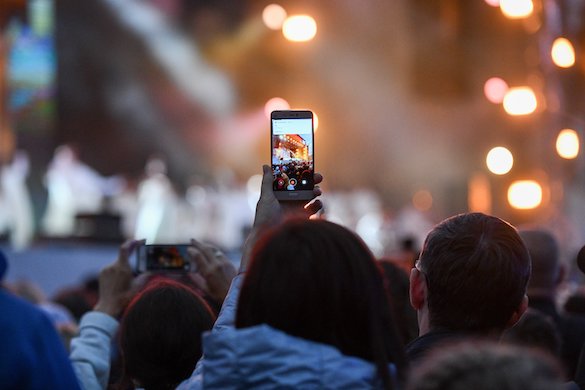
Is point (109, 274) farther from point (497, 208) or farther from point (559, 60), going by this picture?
point (497, 208)

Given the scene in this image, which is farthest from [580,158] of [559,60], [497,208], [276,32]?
[276,32]

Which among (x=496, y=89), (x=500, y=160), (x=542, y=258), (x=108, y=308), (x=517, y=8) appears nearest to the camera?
(x=108, y=308)

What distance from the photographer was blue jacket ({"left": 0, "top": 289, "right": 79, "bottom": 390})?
6.21 ft

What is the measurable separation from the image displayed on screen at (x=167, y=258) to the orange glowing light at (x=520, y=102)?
290 inches

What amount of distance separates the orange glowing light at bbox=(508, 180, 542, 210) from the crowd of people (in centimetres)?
748

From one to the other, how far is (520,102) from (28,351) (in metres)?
8.75

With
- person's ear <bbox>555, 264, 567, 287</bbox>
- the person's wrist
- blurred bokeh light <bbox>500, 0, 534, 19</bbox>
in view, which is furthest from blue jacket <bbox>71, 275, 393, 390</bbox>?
blurred bokeh light <bbox>500, 0, 534, 19</bbox>

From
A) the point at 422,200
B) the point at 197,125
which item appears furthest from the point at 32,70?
the point at 422,200

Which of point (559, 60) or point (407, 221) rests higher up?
point (559, 60)

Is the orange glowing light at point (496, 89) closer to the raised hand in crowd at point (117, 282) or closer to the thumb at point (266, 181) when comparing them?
the raised hand in crowd at point (117, 282)

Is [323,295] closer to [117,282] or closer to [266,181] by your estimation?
[266,181]

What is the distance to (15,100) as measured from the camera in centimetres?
1983

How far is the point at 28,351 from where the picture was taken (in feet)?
6.27

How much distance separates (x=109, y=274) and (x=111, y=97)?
61.4 feet
